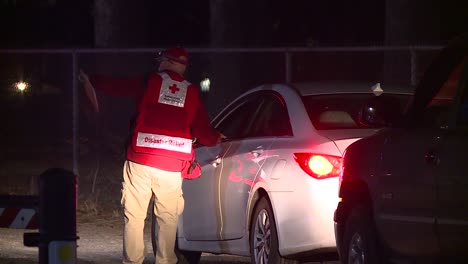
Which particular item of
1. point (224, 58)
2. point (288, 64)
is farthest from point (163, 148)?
point (224, 58)

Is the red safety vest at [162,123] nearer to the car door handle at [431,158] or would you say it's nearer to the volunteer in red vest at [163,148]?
the volunteer in red vest at [163,148]

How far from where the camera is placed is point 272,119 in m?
10.5

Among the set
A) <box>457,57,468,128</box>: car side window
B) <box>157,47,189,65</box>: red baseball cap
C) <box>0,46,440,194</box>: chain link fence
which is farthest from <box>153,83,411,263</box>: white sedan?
<box>0,46,440,194</box>: chain link fence

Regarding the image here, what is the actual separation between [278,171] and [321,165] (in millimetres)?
441

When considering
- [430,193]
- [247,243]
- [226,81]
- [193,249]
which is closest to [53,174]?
[430,193]

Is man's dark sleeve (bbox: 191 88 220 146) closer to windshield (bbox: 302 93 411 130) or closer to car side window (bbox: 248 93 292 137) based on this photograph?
car side window (bbox: 248 93 292 137)

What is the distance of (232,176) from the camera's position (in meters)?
10.7

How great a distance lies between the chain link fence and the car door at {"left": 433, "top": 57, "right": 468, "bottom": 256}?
635 centimetres

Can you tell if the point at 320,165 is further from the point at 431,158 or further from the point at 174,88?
the point at 431,158

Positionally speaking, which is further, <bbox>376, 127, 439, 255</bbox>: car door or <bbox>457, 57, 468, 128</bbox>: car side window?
<bbox>376, 127, 439, 255</bbox>: car door

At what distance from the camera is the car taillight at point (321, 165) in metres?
9.45

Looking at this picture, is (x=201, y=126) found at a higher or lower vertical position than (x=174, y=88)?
lower

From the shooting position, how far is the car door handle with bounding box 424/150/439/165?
7.53 meters

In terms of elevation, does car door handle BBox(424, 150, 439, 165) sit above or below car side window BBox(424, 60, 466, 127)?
below
